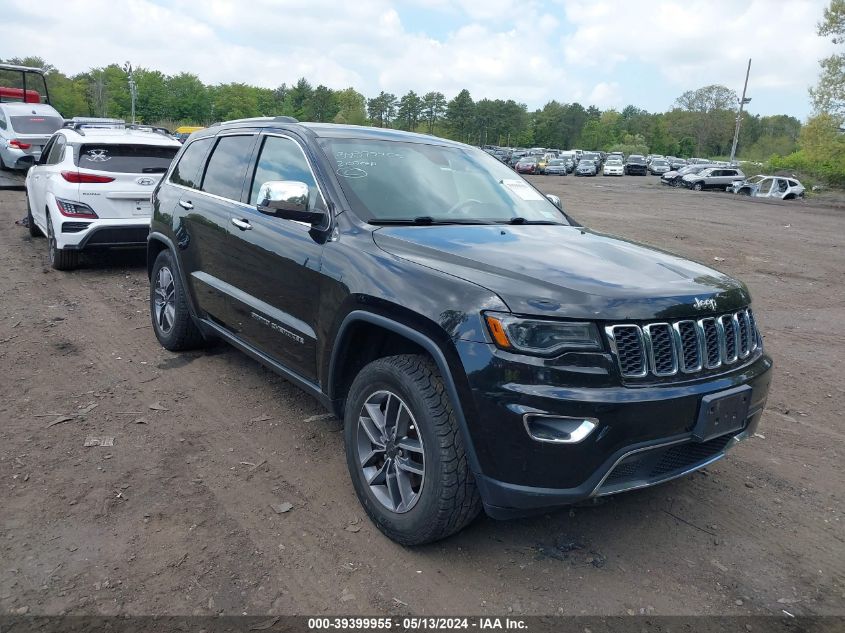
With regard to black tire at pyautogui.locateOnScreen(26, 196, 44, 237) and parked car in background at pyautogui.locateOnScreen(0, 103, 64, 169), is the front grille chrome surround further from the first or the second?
parked car in background at pyautogui.locateOnScreen(0, 103, 64, 169)

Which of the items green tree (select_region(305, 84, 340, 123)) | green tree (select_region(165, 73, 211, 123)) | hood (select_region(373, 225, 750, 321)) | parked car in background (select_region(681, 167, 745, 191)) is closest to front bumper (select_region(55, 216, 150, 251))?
hood (select_region(373, 225, 750, 321))

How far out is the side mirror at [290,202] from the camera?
11.2 ft

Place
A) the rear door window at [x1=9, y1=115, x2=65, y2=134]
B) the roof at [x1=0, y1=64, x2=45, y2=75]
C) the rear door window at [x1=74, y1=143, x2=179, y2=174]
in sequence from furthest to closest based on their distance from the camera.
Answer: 1. the roof at [x1=0, y1=64, x2=45, y2=75]
2. the rear door window at [x1=9, y1=115, x2=65, y2=134]
3. the rear door window at [x1=74, y1=143, x2=179, y2=174]

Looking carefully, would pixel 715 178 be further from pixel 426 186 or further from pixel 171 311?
pixel 426 186

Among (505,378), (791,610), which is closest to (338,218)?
(505,378)

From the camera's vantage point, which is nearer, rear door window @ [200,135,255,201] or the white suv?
rear door window @ [200,135,255,201]

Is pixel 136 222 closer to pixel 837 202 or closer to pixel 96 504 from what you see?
pixel 96 504

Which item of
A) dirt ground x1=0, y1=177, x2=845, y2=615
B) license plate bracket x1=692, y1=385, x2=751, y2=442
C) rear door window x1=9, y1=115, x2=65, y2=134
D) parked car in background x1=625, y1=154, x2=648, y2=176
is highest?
parked car in background x1=625, y1=154, x2=648, y2=176

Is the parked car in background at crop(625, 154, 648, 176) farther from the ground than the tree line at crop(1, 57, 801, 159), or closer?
closer

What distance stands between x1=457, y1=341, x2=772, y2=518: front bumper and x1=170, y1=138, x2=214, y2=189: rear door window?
3340mm

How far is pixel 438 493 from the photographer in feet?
8.97

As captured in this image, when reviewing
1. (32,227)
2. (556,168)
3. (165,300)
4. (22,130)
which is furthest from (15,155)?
(556,168)

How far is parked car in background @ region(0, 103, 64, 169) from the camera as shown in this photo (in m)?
18.2

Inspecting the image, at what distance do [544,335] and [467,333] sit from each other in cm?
30
